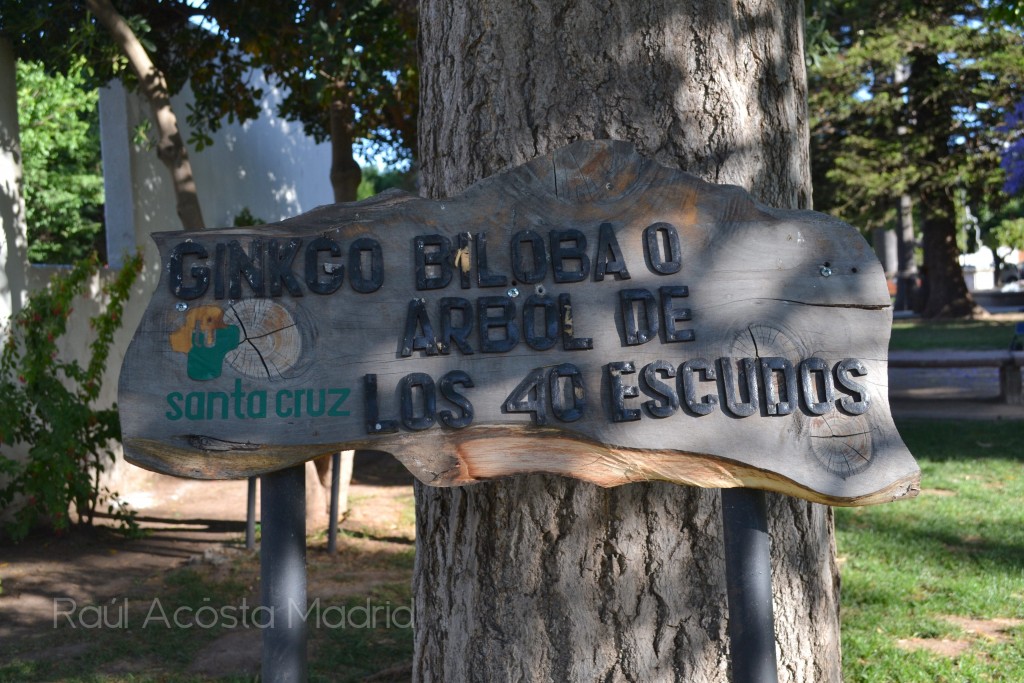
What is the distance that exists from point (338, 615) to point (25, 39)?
5090 mm

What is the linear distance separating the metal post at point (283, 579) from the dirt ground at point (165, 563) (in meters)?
1.98

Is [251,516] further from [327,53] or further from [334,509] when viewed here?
[327,53]

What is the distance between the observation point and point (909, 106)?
60.6 feet

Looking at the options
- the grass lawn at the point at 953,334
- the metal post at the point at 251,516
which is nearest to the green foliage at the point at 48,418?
the metal post at the point at 251,516

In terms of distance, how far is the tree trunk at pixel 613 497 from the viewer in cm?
263

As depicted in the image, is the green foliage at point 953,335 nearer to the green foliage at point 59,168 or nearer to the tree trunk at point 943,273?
the tree trunk at point 943,273

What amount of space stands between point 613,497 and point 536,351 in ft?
1.93

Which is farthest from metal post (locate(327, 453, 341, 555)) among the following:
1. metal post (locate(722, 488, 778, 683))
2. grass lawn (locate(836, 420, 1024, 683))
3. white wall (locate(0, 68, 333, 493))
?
metal post (locate(722, 488, 778, 683))

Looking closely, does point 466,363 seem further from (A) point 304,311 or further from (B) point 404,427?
(A) point 304,311

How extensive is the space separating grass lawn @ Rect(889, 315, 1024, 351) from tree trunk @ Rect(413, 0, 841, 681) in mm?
13823

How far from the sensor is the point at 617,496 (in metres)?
2.65

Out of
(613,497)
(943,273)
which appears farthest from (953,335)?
(613,497)

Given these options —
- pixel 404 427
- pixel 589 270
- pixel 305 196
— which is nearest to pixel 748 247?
pixel 589 270

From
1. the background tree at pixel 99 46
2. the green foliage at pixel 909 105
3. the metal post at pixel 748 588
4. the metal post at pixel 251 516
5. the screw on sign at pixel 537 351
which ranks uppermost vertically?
the green foliage at pixel 909 105
